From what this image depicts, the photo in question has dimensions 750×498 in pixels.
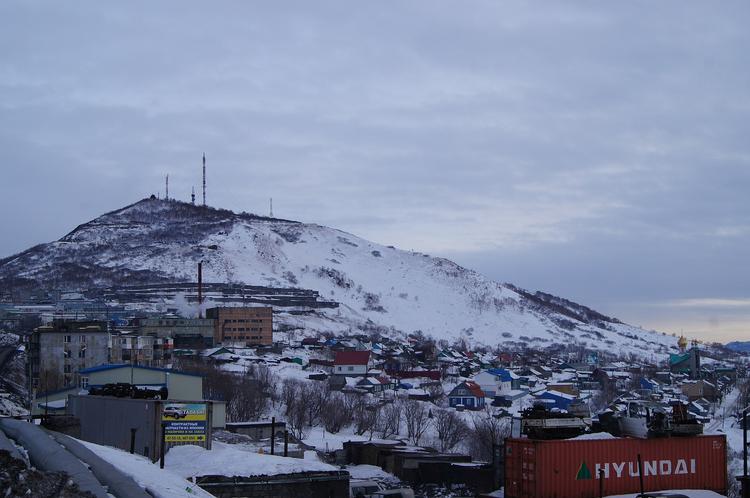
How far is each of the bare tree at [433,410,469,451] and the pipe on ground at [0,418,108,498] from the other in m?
36.0

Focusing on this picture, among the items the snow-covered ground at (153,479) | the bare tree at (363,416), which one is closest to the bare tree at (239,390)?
the bare tree at (363,416)

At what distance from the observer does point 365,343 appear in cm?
11406

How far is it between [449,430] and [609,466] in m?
30.6

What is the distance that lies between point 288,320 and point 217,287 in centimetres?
2007

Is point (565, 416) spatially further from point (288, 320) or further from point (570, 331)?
point (570, 331)

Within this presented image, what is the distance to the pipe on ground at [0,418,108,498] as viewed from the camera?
35.2 ft

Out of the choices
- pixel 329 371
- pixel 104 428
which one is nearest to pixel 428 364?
pixel 329 371

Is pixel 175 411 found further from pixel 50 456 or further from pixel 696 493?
pixel 696 493

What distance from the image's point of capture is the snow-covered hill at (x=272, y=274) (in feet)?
510

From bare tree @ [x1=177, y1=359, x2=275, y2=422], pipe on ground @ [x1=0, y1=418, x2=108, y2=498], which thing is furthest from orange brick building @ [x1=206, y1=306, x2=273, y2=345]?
pipe on ground @ [x1=0, y1=418, x2=108, y2=498]

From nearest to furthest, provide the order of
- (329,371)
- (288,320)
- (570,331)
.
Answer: (329,371)
(288,320)
(570,331)

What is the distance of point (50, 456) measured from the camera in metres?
12.3

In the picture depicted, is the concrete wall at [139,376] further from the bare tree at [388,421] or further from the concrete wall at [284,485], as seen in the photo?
the bare tree at [388,421]

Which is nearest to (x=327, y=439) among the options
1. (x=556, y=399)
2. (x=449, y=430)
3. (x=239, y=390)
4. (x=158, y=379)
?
(x=449, y=430)
